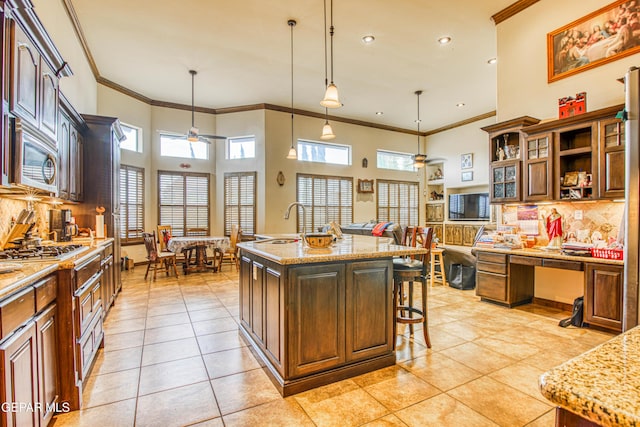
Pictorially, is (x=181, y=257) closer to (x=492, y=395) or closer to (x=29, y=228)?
(x=29, y=228)

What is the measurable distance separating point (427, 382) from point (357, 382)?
539mm

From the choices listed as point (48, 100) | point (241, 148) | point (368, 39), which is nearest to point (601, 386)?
point (48, 100)

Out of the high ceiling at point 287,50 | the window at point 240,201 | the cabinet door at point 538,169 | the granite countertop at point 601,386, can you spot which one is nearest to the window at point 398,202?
the high ceiling at point 287,50

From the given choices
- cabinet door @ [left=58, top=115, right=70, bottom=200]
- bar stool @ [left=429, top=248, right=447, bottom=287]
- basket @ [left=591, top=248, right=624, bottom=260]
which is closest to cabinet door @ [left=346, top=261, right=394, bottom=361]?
basket @ [left=591, top=248, right=624, bottom=260]

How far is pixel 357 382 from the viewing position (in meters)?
2.46

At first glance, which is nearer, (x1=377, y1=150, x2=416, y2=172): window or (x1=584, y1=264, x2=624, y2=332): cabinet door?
(x1=584, y1=264, x2=624, y2=332): cabinet door

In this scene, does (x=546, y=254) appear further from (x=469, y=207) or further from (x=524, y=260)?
(x=469, y=207)

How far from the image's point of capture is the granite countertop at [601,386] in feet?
1.70

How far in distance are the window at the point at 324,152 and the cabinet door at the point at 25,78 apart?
624 cm

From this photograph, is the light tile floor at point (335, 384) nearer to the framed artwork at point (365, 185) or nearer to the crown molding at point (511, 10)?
the crown molding at point (511, 10)

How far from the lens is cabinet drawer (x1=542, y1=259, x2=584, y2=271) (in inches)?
140

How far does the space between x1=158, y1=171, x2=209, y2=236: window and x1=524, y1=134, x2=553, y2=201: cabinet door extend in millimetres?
6813

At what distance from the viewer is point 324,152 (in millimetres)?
8828

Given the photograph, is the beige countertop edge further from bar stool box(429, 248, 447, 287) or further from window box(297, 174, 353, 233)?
window box(297, 174, 353, 233)
